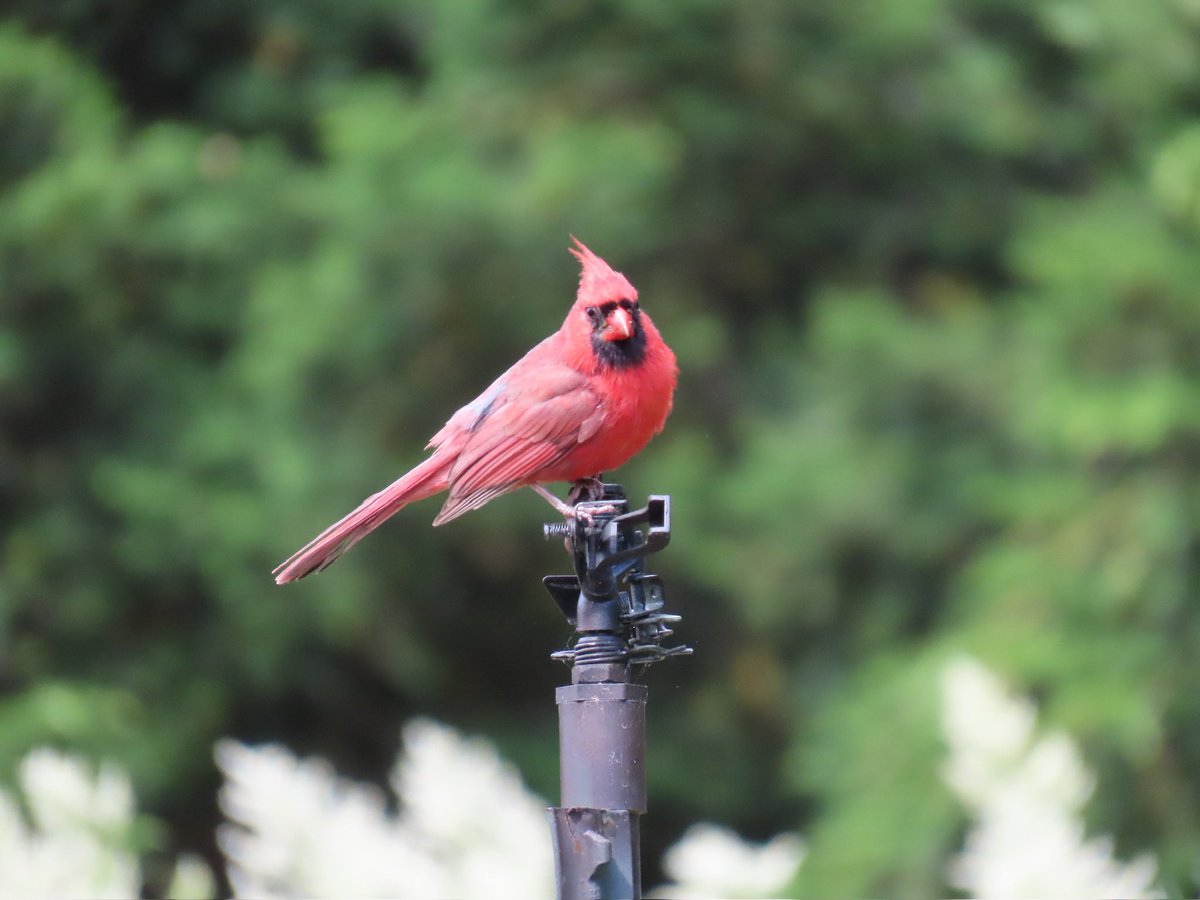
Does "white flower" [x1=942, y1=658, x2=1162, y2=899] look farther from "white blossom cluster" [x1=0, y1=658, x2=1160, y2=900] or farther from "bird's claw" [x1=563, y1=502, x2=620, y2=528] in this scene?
"bird's claw" [x1=563, y1=502, x2=620, y2=528]

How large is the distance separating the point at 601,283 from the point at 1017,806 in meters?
1.06

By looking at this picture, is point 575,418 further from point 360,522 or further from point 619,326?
point 360,522

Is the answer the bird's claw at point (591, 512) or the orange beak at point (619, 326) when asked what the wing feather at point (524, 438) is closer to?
the orange beak at point (619, 326)

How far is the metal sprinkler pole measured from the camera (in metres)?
1.90

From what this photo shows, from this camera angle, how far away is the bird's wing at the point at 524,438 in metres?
2.72

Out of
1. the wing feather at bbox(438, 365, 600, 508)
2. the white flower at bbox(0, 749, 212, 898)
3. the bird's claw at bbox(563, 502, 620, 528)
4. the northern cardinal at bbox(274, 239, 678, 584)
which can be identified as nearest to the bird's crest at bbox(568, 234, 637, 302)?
the northern cardinal at bbox(274, 239, 678, 584)

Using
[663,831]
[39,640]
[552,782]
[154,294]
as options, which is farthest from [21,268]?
[663,831]

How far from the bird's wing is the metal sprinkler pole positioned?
27.3 inches

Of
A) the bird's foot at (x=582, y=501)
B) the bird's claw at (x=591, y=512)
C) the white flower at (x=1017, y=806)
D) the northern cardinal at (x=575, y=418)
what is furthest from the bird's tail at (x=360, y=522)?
the white flower at (x=1017, y=806)

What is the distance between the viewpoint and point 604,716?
1.92 meters

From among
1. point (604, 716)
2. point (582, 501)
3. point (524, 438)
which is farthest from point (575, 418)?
point (604, 716)

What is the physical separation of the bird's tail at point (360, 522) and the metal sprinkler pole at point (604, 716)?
0.60m

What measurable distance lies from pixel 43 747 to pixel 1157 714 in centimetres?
347

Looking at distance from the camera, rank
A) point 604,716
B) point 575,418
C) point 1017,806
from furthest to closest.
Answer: point 575,418 < point 1017,806 < point 604,716
